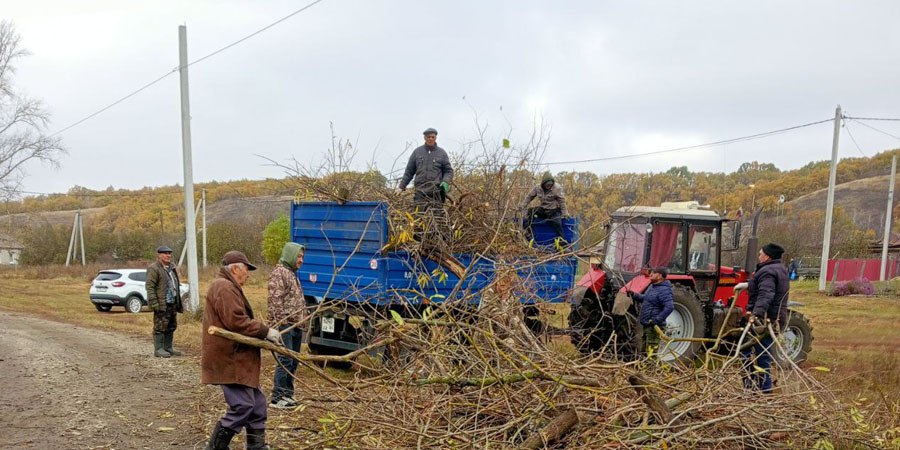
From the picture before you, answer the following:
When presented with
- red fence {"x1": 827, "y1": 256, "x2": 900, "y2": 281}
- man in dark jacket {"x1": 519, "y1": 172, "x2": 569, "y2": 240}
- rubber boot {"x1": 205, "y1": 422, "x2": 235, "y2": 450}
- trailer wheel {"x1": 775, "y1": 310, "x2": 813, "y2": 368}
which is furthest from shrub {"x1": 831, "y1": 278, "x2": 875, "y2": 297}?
rubber boot {"x1": 205, "y1": 422, "x2": 235, "y2": 450}

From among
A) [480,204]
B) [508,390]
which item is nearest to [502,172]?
[480,204]

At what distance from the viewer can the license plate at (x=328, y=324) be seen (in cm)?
705

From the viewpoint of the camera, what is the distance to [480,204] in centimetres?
686

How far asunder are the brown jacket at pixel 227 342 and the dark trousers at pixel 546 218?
3.67m

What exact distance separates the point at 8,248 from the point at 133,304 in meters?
55.0

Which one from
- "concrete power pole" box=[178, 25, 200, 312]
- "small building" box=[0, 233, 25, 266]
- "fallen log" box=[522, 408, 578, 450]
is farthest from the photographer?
"small building" box=[0, 233, 25, 266]

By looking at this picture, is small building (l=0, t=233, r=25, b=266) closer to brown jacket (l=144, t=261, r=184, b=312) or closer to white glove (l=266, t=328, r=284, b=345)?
brown jacket (l=144, t=261, r=184, b=312)

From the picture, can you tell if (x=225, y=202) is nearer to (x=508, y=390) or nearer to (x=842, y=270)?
(x=842, y=270)

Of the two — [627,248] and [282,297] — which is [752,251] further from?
[282,297]

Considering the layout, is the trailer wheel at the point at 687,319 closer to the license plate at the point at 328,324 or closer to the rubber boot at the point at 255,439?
the license plate at the point at 328,324

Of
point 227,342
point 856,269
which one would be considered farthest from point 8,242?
point 227,342

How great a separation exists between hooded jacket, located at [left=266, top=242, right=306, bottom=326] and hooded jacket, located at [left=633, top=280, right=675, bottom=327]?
367 cm

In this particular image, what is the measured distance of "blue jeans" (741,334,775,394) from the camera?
186 inches

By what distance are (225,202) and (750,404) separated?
7813 cm
